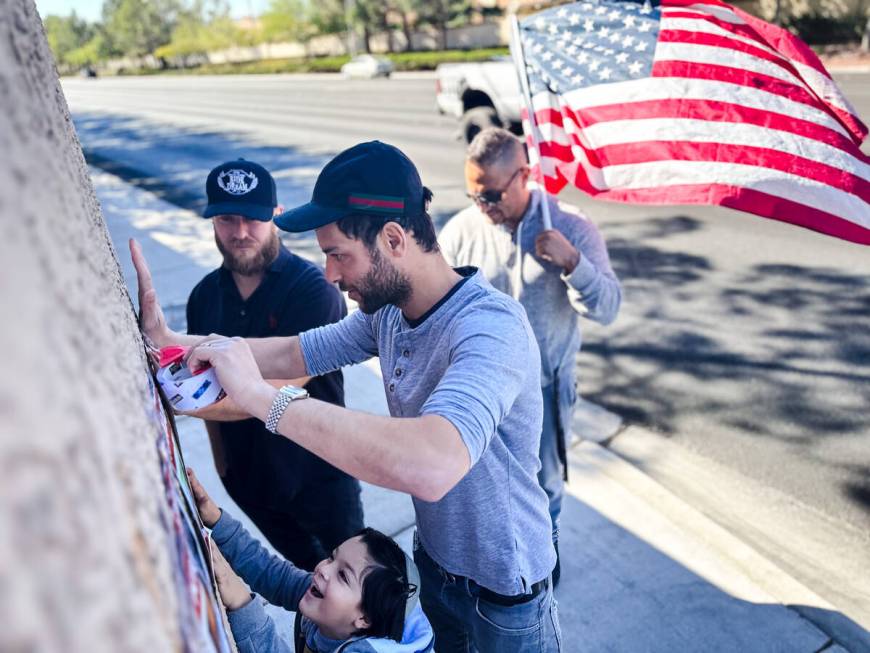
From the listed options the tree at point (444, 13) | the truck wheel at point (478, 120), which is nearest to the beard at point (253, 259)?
the truck wheel at point (478, 120)

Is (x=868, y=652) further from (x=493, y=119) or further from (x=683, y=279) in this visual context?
(x=493, y=119)

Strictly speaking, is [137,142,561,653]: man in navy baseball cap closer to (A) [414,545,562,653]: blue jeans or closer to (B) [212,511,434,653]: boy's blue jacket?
(A) [414,545,562,653]: blue jeans

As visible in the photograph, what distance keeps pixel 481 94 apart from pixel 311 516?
1146 cm

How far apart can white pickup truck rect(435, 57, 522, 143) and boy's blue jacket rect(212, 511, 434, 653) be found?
1066cm

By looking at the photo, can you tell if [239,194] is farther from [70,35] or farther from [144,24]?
[70,35]

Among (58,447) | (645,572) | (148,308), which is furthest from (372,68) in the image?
(58,447)

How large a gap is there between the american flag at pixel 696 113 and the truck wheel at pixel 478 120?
9069 millimetres

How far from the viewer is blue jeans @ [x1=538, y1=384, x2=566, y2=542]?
3.15 m

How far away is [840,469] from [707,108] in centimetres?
231

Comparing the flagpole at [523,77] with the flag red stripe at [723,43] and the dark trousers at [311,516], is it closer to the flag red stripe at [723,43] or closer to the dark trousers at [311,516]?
the flag red stripe at [723,43]

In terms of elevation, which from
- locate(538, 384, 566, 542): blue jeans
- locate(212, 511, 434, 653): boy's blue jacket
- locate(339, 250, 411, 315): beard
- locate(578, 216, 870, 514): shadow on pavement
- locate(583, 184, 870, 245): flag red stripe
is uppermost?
locate(339, 250, 411, 315): beard

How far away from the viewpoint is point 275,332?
8.77 feet

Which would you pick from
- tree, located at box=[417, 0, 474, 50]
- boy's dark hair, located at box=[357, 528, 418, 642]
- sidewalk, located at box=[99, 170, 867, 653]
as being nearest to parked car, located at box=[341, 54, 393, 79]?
tree, located at box=[417, 0, 474, 50]

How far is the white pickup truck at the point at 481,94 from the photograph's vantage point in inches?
464
